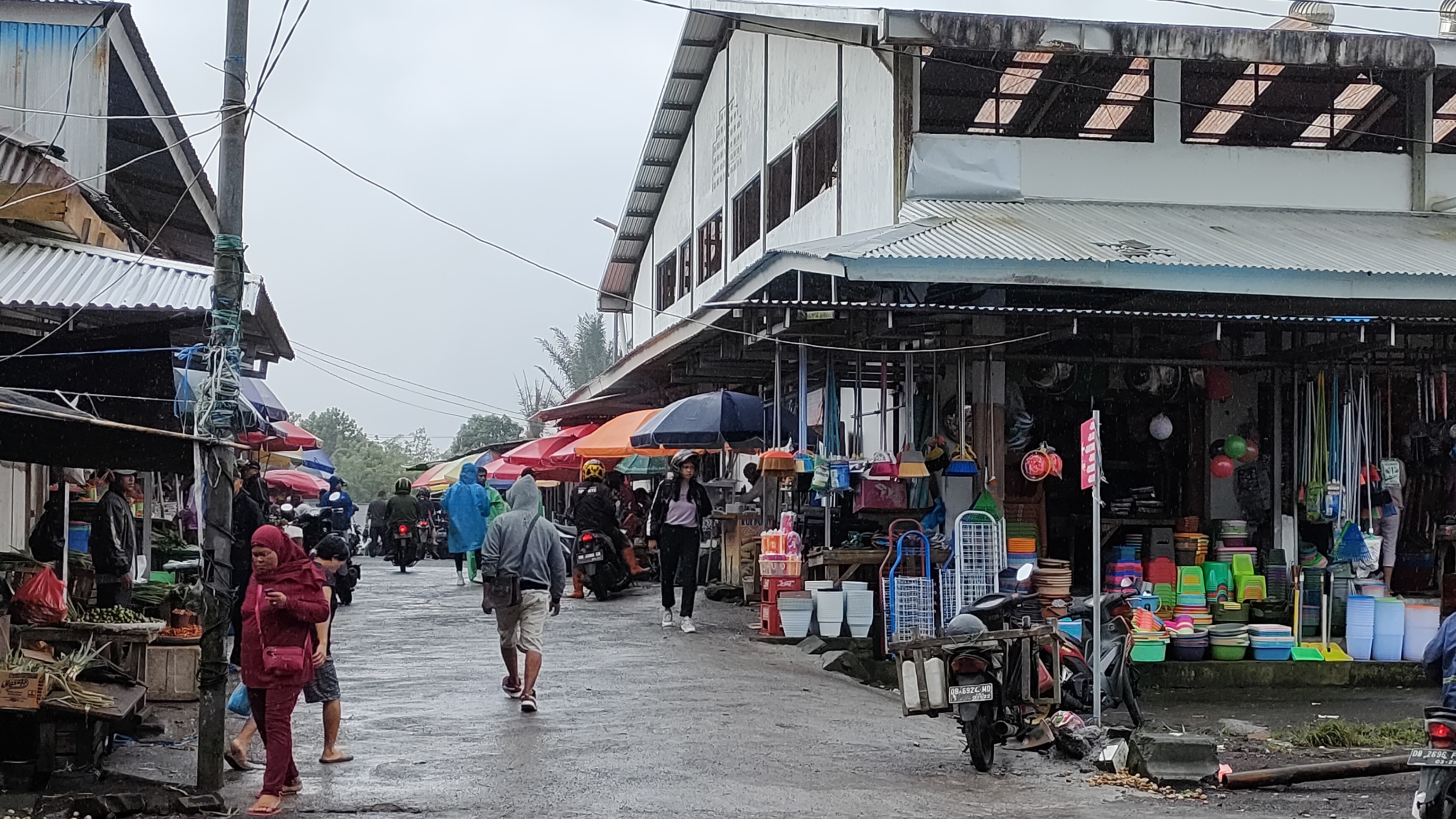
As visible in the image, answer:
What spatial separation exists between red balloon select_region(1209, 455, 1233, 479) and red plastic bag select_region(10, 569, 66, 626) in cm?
1123

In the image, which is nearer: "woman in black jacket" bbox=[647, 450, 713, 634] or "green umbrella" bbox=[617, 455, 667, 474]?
"woman in black jacket" bbox=[647, 450, 713, 634]

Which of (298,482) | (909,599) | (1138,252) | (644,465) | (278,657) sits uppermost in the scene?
(1138,252)

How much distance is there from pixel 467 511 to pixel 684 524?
21.9ft

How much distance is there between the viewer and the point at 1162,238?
14453mm

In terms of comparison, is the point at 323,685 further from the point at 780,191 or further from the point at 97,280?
the point at 780,191

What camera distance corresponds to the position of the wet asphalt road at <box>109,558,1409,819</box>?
8.41 m

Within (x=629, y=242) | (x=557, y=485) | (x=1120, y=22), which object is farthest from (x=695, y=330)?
(x=557, y=485)

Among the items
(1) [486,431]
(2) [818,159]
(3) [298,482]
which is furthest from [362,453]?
(2) [818,159]

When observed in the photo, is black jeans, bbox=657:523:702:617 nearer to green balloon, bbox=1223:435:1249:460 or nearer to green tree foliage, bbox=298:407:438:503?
green balloon, bbox=1223:435:1249:460

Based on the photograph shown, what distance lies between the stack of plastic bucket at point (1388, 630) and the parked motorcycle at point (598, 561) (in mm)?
9891

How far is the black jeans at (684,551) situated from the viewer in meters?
16.2

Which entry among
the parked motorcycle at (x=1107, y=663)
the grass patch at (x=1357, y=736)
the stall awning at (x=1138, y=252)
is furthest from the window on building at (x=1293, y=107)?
the grass patch at (x=1357, y=736)

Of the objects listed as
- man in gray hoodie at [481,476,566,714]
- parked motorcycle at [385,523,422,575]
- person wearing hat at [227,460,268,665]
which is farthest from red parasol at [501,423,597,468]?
man in gray hoodie at [481,476,566,714]

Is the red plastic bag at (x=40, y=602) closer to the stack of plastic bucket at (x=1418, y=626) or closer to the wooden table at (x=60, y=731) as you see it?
the wooden table at (x=60, y=731)
